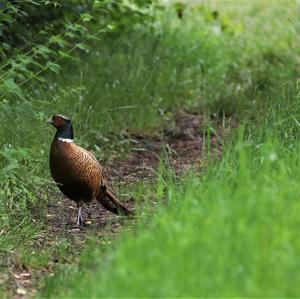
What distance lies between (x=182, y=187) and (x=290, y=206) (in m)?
1.66

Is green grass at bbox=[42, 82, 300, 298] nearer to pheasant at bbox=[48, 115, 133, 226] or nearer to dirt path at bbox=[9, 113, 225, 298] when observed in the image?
dirt path at bbox=[9, 113, 225, 298]

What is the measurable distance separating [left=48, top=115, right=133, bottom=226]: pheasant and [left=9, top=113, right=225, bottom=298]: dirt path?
0.19 m

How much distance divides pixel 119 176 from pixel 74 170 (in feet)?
4.69

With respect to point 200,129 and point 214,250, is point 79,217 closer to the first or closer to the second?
point 214,250

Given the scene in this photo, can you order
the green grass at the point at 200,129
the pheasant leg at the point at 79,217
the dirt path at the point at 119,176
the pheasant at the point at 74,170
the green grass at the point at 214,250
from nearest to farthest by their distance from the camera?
the green grass at the point at 214,250
the green grass at the point at 200,129
the dirt path at the point at 119,176
the pheasant at the point at 74,170
the pheasant leg at the point at 79,217

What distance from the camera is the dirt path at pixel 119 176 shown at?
541 cm

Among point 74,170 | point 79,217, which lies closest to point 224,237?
point 74,170

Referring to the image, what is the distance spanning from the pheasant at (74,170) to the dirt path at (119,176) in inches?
7.5

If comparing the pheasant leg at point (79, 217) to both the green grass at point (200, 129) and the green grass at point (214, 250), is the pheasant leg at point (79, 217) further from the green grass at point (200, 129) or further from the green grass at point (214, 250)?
the green grass at point (214, 250)

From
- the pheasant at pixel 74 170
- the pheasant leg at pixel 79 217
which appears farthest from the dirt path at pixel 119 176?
the pheasant at pixel 74 170

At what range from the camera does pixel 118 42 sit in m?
9.89

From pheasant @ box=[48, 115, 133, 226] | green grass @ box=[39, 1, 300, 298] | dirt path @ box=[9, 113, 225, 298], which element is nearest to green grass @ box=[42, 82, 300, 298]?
green grass @ box=[39, 1, 300, 298]

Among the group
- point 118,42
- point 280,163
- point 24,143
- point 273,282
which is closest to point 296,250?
point 273,282

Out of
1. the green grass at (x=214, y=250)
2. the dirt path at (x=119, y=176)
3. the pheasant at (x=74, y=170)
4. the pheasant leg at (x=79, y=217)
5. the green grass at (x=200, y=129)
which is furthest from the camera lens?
the pheasant leg at (x=79, y=217)
